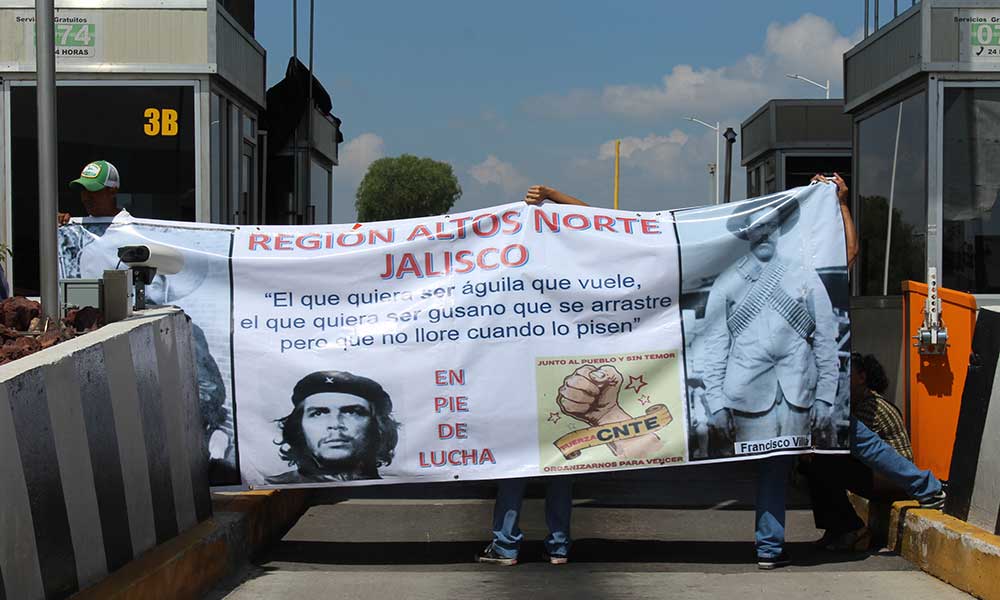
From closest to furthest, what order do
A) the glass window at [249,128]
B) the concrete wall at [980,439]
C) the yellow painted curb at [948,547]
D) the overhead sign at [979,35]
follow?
the yellow painted curb at [948,547]
the concrete wall at [980,439]
the overhead sign at [979,35]
the glass window at [249,128]

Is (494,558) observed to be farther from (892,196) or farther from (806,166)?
(806,166)

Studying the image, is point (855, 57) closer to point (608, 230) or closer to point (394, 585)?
point (608, 230)

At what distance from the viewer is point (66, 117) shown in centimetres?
1085

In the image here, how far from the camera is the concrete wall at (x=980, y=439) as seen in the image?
21.6 ft

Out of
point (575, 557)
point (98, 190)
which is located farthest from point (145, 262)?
point (575, 557)

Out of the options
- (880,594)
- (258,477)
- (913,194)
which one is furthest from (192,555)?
(913,194)

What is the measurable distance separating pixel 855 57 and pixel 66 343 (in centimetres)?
930

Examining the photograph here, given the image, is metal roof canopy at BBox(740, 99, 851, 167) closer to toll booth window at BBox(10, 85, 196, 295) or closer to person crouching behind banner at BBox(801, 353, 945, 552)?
toll booth window at BBox(10, 85, 196, 295)

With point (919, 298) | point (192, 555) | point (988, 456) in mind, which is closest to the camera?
point (192, 555)

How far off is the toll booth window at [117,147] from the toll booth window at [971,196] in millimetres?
6392

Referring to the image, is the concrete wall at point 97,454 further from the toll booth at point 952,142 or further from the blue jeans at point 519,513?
the toll booth at point 952,142

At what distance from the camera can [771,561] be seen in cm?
719

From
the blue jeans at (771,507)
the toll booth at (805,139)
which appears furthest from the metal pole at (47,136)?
the toll booth at (805,139)

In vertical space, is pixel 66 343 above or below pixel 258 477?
above
